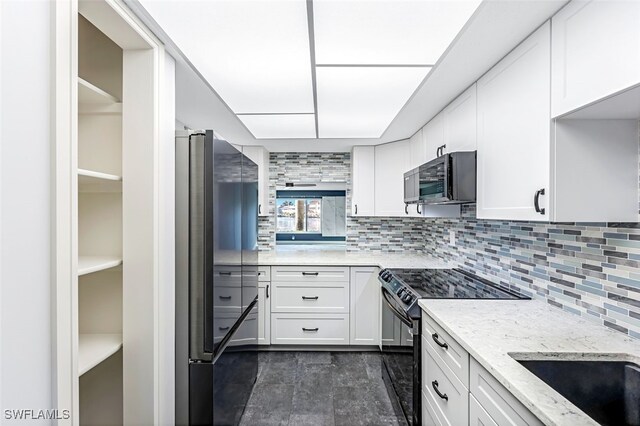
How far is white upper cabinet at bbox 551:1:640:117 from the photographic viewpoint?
894 millimetres

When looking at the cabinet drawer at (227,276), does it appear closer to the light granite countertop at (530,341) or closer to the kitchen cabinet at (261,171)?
the light granite countertop at (530,341)

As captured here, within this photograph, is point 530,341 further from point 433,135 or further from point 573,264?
point 433,135

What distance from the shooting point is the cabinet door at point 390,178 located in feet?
11.1

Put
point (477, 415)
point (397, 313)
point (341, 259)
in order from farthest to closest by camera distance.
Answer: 1. point (341, 259)
2. point (397, 313)
3. point (477, 415)

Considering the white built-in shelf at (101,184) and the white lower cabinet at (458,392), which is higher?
the white built-in shelf at (101,184)

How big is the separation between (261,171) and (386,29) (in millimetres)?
2554

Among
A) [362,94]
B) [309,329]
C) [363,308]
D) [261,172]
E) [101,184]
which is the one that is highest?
[362,94]

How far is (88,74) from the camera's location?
156 centimetres

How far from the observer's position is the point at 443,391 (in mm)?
1421

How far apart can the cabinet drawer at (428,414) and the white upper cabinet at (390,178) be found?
1.97 m

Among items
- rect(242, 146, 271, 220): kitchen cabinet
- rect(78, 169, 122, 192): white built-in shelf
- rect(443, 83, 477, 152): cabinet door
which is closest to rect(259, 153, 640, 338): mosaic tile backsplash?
rect(443, 83, 477, 152): cabinet door

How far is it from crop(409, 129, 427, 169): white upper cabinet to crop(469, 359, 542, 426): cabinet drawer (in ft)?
6.40

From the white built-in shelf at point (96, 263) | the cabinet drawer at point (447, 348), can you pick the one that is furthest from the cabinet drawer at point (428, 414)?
the white built-in shelf at point (96, 263)

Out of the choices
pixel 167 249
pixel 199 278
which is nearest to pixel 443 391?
pixel 199 278
